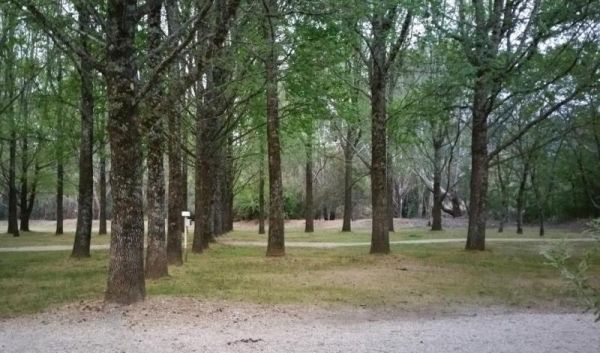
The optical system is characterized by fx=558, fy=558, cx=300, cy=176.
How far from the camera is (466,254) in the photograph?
55.0ft

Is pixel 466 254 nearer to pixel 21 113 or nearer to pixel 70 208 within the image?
pixel 21 113

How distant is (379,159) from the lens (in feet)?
50.9

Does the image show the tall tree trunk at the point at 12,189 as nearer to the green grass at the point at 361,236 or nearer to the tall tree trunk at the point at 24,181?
the tall tree trunk at the point at 24,181

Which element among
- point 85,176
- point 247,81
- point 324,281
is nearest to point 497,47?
point 247,81

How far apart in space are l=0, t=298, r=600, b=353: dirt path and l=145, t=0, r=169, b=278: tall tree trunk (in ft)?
8.08

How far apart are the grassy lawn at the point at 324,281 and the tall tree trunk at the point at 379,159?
0.68m

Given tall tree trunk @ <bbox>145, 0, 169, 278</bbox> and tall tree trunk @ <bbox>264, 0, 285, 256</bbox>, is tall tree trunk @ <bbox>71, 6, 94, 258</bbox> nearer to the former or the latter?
tall tree trunk @ <bbox>264, 0, 285, 256</bbox>

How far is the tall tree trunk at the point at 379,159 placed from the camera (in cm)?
1548

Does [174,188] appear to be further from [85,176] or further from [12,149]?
[12,149]

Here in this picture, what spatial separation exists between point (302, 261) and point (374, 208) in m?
2.60

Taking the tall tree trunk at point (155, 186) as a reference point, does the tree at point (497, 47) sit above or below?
above

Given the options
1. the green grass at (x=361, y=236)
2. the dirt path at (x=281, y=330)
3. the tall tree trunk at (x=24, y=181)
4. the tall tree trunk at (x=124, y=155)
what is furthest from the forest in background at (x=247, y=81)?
the green grass at (x=361, y=236)

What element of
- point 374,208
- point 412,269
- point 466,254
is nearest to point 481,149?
point 466,254

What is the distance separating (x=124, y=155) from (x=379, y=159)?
8.99 meters
